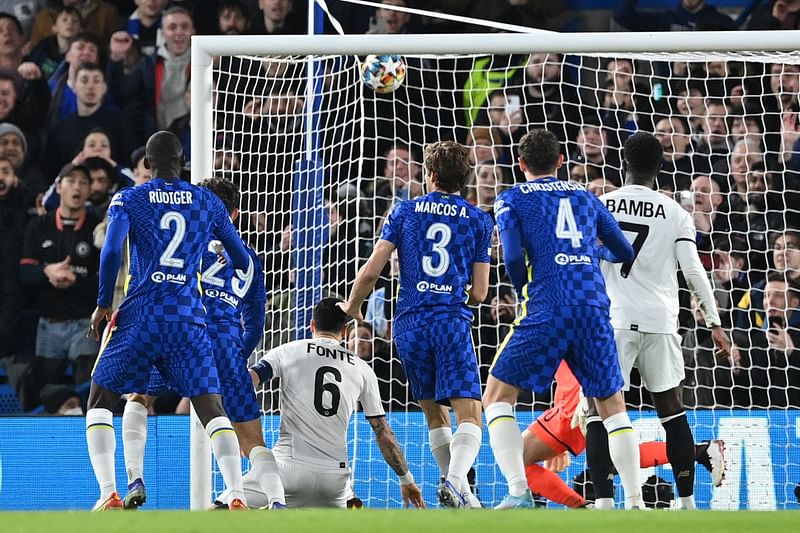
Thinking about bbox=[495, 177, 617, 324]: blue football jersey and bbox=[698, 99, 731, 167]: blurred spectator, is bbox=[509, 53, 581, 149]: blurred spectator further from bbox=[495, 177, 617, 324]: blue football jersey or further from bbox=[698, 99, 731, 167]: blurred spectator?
bbox=[495, 177, 617, 324]: blue football jersey

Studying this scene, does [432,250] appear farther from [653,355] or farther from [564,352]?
[653,355]

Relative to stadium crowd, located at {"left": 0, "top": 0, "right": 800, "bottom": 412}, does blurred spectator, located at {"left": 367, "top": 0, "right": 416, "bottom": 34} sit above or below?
above

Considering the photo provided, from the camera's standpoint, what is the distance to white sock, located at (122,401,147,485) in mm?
6965

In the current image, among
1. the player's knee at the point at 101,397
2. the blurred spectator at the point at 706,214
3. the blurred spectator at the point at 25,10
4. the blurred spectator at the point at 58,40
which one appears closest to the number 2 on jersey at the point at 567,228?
the player's knee at the point at 101,397

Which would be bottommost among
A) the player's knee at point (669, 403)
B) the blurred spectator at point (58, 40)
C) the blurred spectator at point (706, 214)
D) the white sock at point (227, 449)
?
the white sock at point (227, 449)

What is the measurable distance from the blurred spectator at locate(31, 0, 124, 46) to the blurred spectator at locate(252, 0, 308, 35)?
130 centimetres

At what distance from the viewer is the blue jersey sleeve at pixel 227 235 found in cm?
650

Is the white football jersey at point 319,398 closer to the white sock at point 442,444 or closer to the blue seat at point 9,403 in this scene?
the white sock at point 442,444

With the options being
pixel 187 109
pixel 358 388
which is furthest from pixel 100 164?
pixel 358 388

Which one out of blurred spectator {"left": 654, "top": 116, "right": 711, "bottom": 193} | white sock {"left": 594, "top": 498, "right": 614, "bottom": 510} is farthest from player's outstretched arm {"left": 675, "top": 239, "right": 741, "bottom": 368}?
blurred spectator {"left": 654, "top": 116, "right": 711, "bottom": 193}

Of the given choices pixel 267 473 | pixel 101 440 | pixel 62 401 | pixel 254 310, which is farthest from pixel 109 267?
pixel 62 401

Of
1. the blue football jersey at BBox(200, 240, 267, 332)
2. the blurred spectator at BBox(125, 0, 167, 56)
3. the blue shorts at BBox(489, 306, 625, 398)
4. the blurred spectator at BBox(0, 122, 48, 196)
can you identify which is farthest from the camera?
the blurred spectator at BBox(125, 0, 167, 56)

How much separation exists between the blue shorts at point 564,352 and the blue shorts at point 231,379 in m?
1.52

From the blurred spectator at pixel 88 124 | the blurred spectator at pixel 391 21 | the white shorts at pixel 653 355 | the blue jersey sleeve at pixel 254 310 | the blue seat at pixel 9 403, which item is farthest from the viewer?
the blurred spectator at pixel 391 21
